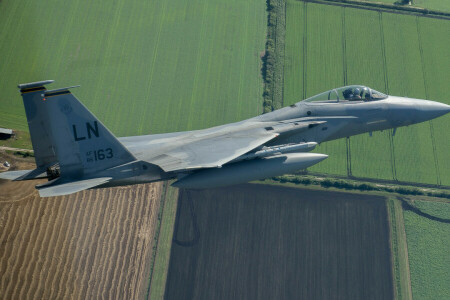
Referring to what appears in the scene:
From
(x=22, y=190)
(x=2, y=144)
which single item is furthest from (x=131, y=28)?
(x=22, y=190)

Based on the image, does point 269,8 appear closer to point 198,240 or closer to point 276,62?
point 276,62

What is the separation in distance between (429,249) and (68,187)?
25.6 metres

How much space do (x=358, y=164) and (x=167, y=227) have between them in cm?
1546

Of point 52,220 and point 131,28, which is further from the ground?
point 131,28

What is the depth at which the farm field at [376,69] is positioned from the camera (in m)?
39.9

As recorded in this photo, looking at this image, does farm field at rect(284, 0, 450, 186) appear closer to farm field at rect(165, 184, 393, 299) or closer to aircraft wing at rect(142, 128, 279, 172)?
farm field at rect(165, 184, 393, 299)

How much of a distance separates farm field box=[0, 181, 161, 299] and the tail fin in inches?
325

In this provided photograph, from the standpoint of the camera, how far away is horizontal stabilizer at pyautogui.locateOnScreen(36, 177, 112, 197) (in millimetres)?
22000

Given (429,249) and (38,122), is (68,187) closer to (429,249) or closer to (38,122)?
(38,122)

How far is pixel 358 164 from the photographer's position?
39.5m

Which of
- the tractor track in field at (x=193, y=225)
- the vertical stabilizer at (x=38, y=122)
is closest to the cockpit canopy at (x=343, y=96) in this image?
the tractor track in field at (x=193, y=225)

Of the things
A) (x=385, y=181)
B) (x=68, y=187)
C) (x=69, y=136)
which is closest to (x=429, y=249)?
(x=385, y=181)

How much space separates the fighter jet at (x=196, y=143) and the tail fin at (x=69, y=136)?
4cm

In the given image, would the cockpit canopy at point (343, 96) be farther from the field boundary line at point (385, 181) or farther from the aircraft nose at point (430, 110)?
the field boundary line at point (385, 181)
